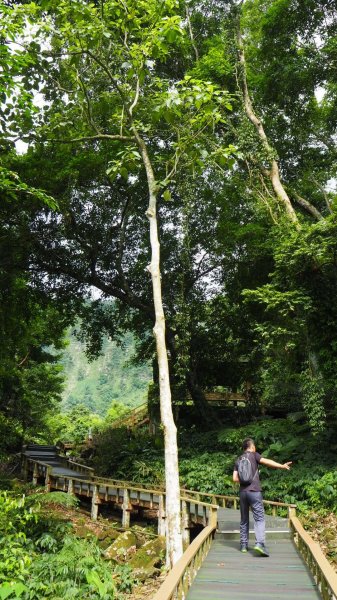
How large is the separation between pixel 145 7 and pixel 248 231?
372 inches

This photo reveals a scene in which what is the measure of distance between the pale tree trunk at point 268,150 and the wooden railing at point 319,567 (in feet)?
32.4

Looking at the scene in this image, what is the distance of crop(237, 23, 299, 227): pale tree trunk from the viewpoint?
16.5 m

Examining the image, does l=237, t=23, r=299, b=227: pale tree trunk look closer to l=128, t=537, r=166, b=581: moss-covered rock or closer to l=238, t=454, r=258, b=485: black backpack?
l=238, t=454, r=258, b=485: black backpack

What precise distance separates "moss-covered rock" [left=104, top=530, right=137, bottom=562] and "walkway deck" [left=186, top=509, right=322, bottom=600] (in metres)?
3.84

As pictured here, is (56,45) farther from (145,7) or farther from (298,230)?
(298,230)

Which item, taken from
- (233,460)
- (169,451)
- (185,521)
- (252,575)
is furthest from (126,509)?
(252,575)

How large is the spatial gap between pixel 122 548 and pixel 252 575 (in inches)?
258

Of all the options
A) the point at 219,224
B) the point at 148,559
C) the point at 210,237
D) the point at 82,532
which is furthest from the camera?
the point at 210,237

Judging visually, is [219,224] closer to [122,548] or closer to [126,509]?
[126,509]

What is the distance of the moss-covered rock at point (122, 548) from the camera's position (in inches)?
461

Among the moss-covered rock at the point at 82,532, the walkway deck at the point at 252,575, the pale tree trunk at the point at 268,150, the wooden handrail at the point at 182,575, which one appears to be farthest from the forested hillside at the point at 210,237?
the wooden handrail at the point at 182,575

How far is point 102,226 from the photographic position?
21.1 meters

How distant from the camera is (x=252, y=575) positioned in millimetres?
Answer: 6637

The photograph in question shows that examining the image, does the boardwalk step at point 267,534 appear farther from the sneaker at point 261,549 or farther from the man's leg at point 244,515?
the sneaker at point 261,549
